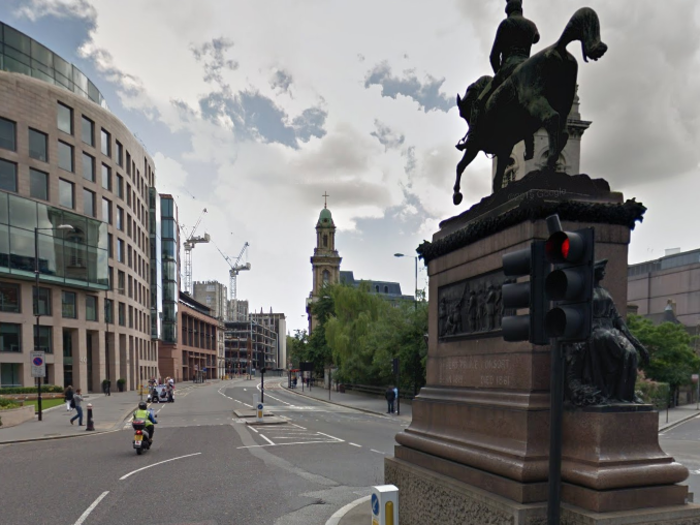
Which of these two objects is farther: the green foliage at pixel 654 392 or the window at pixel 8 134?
the window at pixel 8 134

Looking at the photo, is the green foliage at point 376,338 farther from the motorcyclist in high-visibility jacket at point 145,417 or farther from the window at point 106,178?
the window at point 106,178

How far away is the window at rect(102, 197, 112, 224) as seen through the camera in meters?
53.1

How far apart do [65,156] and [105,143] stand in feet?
22.6

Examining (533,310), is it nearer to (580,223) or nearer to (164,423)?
(580,223)

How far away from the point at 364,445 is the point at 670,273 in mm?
78621

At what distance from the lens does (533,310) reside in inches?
149

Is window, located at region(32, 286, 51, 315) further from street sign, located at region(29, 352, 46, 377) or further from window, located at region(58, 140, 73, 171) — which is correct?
street sign, located at region(29, 352, 46, 377)

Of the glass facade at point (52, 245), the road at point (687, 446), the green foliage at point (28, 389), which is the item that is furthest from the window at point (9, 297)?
the road at point (687, 446)

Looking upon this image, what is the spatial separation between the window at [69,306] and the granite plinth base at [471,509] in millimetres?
48267

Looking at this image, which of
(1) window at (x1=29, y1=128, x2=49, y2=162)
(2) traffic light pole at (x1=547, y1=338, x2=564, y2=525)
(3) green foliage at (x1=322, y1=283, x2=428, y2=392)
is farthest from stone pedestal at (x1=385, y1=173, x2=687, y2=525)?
(1) window at (x1=29, y1=128, x2=49, y2=162)

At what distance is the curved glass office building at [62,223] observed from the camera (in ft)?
140

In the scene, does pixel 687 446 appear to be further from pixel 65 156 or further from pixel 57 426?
pixel 65 156

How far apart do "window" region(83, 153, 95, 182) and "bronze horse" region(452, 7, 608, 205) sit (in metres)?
51.6

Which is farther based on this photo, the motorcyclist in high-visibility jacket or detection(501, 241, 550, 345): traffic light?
the motorcyclist in high-visibility jacket
